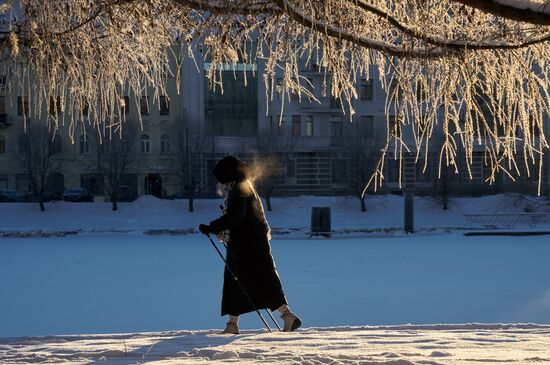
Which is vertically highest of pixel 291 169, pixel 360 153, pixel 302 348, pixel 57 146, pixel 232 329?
pixel 57 146

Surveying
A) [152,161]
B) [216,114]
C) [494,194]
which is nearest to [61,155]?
[152,161]

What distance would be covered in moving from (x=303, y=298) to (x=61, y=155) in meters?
34.2

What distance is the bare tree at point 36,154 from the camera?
38188mm

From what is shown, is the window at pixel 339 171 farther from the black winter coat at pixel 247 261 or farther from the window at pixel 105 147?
the black winter coat at pixel 247 261

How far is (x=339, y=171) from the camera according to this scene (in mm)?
43000

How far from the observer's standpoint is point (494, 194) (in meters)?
39.2

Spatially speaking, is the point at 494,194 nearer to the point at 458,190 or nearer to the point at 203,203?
the point at 458,190

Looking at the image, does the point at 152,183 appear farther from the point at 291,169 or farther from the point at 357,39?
the point at 357,39

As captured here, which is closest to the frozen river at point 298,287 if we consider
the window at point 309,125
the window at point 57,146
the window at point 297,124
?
the window at point 57,146

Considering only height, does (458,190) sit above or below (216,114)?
below

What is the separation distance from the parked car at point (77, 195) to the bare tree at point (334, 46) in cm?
3526

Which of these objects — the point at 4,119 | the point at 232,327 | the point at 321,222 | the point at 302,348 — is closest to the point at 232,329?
the point at 232,327

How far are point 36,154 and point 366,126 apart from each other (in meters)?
17.2

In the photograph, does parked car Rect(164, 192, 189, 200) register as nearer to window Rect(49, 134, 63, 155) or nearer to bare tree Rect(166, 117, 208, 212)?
bare tree Rect(166, 117, 208, 212)
